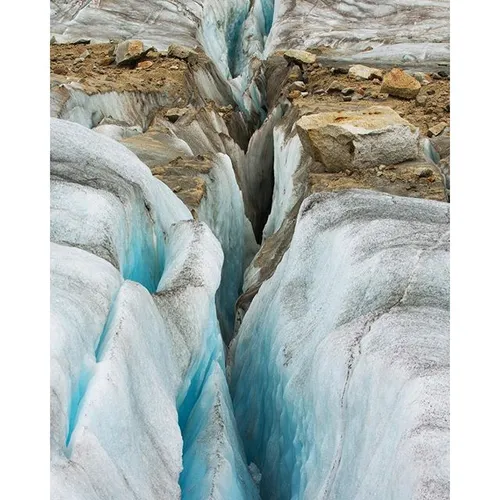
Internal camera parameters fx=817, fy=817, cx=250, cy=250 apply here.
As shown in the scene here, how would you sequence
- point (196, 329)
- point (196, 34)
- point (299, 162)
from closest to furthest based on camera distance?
point (196, 329), point (299, 162), point (196, 34)

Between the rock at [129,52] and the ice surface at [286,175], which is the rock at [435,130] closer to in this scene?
the ice surface at [286,175]

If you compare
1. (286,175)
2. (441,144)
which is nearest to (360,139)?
Answer: (441,144)

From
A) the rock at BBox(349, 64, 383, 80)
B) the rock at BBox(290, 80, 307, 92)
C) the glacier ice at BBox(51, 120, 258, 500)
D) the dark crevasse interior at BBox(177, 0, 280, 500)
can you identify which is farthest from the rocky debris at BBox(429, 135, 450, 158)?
the dark crevasse interior at BBox(177, 0, 280, 500)

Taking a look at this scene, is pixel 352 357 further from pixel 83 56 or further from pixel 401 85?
pixel 83 56

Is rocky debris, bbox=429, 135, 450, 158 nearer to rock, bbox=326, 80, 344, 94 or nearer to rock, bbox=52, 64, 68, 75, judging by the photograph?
rock, bbox=326, 80, 344, 94

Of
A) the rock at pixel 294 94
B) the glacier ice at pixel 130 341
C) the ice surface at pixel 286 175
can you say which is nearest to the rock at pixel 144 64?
the rock at pixel 294 94
